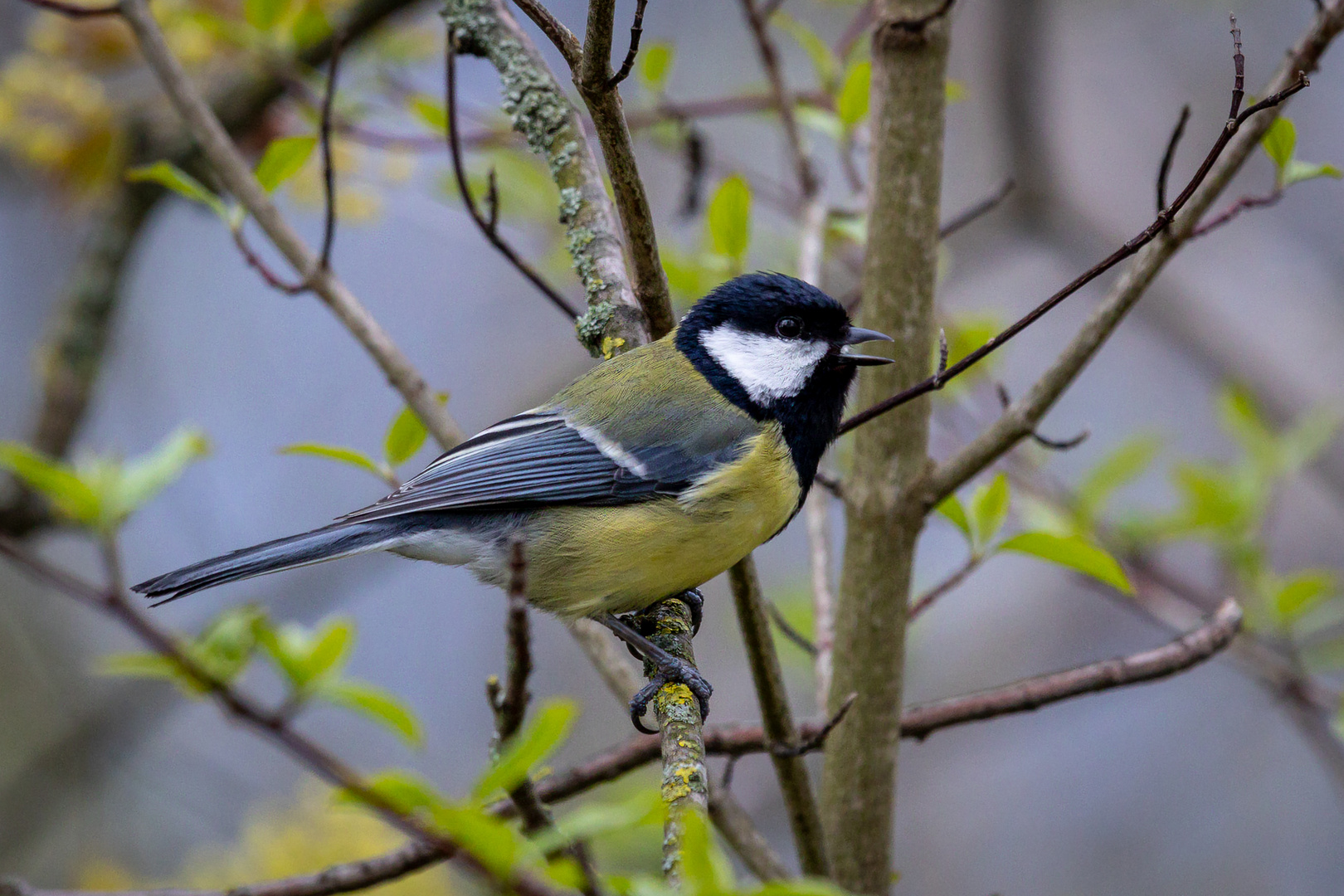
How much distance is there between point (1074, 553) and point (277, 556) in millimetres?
1412

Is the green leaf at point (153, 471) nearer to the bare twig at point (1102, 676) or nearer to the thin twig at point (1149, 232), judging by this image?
the thin twig at point (1149, 232)

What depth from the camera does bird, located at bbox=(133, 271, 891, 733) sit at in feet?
7.09

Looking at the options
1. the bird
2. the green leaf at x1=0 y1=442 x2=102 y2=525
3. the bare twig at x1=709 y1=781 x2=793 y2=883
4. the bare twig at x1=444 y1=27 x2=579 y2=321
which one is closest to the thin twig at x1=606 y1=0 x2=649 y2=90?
the bare twig at x1=444 y1=27 x2=579 y2=321

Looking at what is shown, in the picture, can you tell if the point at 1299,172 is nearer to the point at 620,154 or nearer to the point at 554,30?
the point at 620,154

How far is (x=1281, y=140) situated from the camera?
1.89 metres

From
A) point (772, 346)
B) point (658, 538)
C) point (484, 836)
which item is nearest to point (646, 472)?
point (658, 538)

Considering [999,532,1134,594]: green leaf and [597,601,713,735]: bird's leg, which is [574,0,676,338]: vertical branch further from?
[999,532,1134,594]: green leaf

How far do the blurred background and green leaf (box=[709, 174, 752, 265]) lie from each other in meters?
0.86

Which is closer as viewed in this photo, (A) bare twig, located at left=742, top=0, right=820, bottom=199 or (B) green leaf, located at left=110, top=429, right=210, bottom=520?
(B) green leaf, located at left=110, top=429, right=210, bottom=520

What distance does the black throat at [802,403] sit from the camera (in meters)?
2.34

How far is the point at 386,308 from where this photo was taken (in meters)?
6.77

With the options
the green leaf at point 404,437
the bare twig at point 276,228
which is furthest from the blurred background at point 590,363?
the green leaf at point 404,437

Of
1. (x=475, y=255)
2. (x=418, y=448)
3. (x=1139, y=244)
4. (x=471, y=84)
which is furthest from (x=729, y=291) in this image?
(x=475, y=255)

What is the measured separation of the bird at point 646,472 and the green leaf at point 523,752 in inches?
38.1
